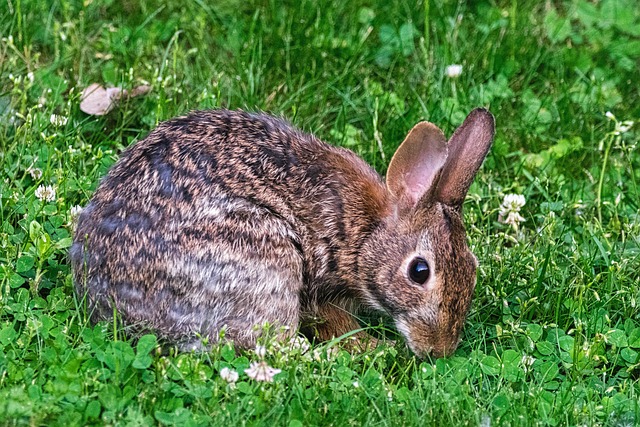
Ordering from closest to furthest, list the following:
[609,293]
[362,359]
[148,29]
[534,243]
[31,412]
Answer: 1. [31,412]
2. [362,359]
3. [609,293]
4. [534,243]
5. [148,29]

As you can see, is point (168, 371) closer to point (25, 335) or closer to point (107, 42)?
point (25, 335)

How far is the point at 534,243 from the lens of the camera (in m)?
6.81

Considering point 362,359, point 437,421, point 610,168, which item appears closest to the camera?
point 437,421

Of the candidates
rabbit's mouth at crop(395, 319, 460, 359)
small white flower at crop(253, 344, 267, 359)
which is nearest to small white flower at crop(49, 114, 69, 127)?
small white flower at crop(253, 344, 267, 359)

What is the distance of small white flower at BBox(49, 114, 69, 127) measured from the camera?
680 centimetres

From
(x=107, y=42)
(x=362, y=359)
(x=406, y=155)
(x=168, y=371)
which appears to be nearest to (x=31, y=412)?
(x=168, y=371)

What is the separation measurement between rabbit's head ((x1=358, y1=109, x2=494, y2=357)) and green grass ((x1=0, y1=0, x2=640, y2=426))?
22 cm

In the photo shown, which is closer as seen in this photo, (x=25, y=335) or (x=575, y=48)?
(x=25, y=335)

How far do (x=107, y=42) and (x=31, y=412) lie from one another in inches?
155

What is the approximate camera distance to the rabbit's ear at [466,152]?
5.98 m

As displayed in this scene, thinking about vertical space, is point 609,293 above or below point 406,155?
below

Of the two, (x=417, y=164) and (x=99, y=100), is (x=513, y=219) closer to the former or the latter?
(x=417, y=164)

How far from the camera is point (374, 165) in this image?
24.2 feet

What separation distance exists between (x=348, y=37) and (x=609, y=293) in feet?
9.90
